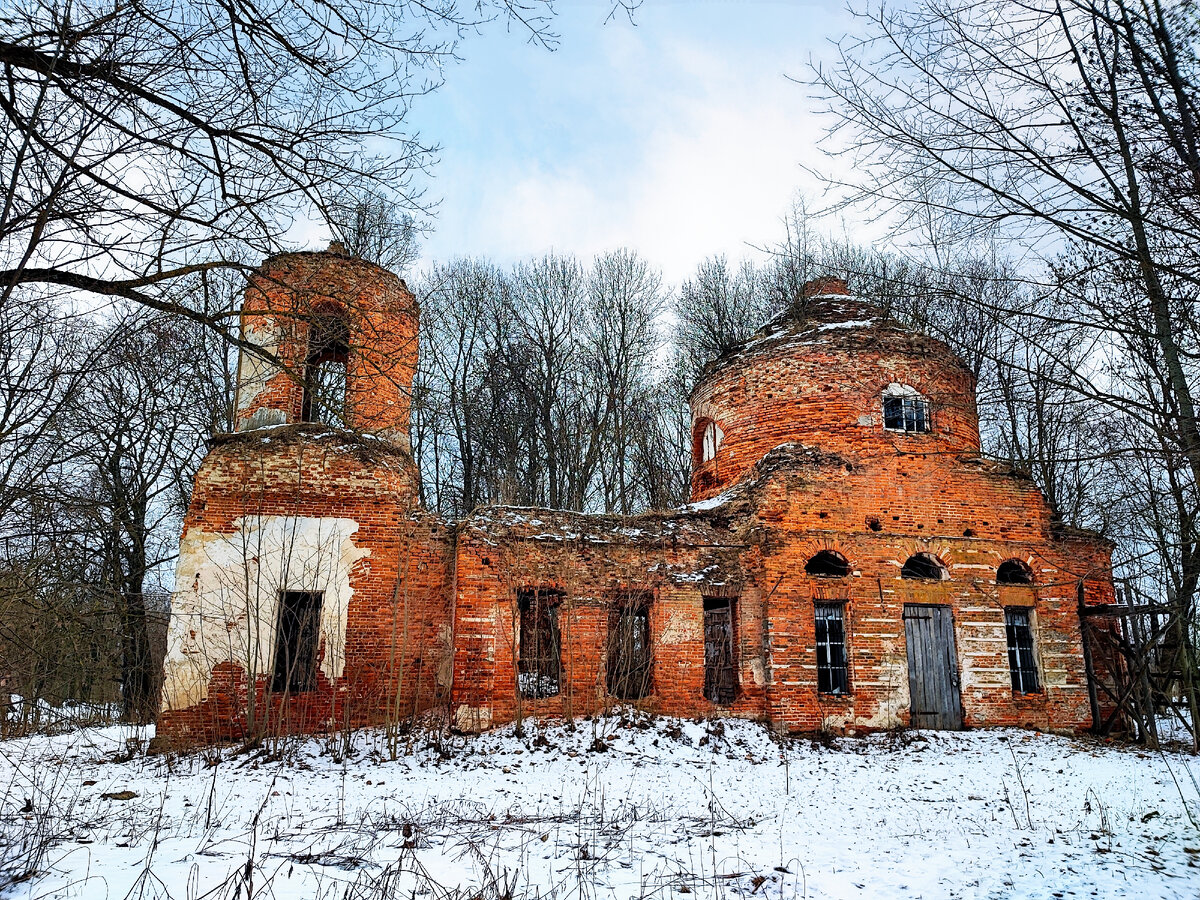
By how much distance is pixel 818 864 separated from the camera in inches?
220

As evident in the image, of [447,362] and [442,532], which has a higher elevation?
[447,362]

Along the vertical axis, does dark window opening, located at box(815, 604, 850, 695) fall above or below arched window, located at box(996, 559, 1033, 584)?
below

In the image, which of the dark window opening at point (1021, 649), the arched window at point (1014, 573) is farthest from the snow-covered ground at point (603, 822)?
the arched window at point (1014, 573)

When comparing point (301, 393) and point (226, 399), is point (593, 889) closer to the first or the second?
point (301, 393)

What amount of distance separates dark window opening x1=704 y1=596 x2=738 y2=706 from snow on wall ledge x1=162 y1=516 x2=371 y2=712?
19.9 ft

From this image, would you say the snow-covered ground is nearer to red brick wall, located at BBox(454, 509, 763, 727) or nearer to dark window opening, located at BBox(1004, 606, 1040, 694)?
red brick wall, located at BBox(454, 509, 763, 727)

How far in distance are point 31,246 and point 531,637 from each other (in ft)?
34.9

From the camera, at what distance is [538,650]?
12281 mm

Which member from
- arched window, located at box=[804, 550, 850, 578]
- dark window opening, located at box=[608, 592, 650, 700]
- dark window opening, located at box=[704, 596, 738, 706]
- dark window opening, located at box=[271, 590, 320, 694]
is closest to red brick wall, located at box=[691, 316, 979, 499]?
arched window, located at box=[804, 550, 850, 578]

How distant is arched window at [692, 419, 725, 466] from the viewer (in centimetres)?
1691

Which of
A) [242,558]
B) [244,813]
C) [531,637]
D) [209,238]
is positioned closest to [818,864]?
[244,813]

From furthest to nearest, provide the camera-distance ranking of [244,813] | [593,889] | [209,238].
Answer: [244,813], [593,889], [209,238]

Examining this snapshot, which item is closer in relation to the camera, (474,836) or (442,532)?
(474,836)

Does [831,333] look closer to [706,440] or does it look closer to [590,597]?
[706,440]
